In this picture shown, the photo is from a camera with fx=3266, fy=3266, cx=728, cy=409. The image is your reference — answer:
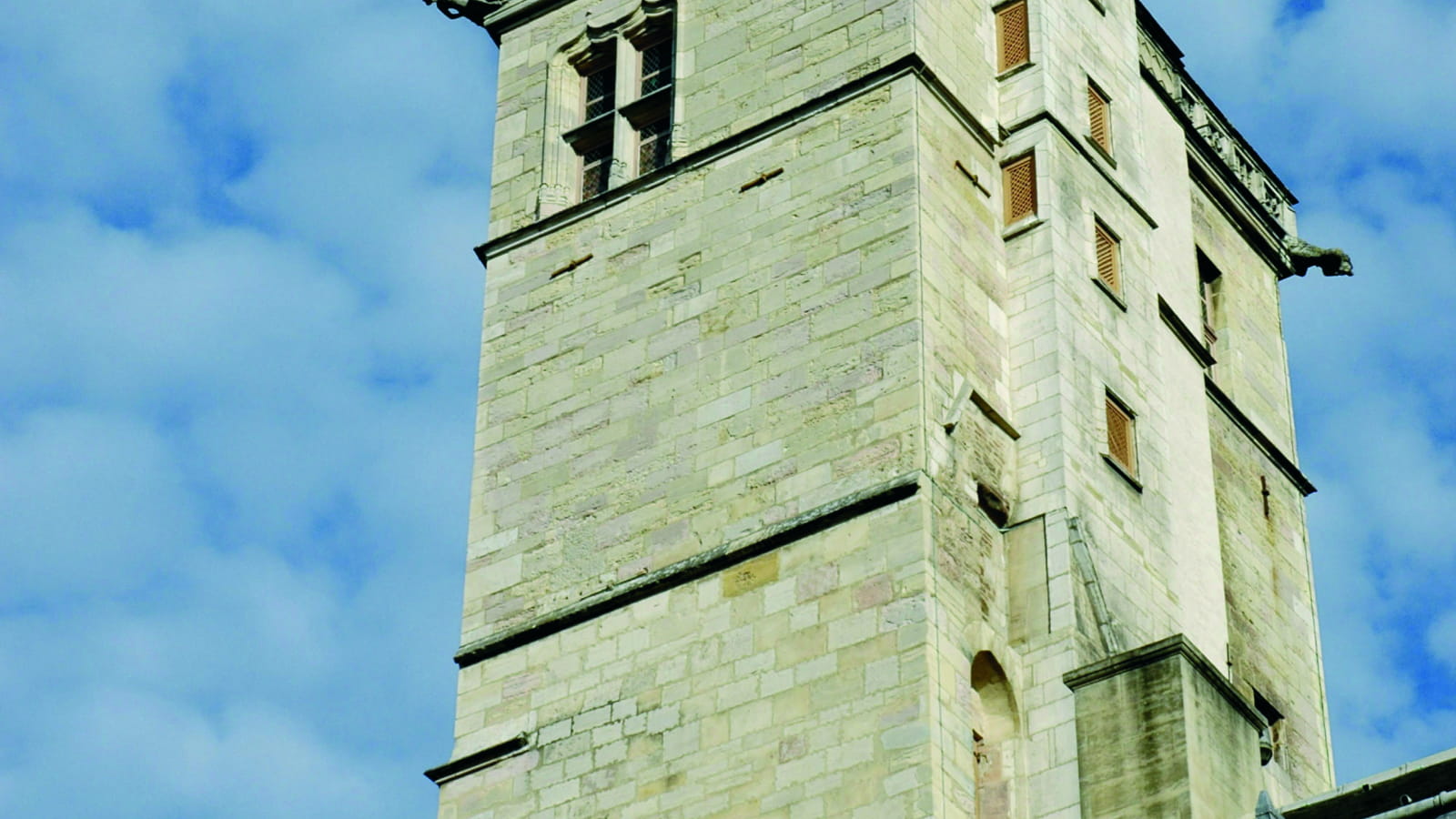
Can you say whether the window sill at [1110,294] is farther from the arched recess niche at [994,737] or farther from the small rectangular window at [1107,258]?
the arched recess niche at [994,737]

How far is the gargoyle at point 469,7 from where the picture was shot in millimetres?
34844

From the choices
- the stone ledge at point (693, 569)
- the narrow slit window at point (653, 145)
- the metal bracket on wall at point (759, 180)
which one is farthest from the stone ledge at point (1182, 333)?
the stone ledge at point (693, 569)

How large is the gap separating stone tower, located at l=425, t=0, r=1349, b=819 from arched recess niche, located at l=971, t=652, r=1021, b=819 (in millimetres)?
49

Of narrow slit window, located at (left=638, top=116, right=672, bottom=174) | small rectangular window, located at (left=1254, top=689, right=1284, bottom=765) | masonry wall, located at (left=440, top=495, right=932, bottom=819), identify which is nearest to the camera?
masonry wall, located at (left=440, top=495, right=932, bottom=819)

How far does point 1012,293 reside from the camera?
29766 mm

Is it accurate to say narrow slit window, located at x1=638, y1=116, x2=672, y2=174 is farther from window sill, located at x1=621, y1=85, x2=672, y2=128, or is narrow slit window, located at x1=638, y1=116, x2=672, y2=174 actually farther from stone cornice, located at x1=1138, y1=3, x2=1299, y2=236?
stone cornice, located at x1=1138, y1=3, x2=1299, y2=236

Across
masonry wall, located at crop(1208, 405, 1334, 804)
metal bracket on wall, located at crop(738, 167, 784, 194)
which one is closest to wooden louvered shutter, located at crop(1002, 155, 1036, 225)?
metal bracket on wall, located at crop(738, 167, 784, 194)

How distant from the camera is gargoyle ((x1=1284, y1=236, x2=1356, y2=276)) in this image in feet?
123

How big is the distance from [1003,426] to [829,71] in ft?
13.9

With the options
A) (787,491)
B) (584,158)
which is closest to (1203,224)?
(584,158)

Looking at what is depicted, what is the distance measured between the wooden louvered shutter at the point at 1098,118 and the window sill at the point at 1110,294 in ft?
6.74

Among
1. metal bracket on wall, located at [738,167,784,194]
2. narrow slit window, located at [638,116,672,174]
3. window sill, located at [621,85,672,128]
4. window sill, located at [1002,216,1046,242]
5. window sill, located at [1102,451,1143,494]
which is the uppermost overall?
window sill, located at [621,85,672,128]

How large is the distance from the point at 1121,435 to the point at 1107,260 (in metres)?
2.16

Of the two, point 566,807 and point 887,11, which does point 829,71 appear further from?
point 566,807
